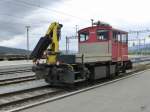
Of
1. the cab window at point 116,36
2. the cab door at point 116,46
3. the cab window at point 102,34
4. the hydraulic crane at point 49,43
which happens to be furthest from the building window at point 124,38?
the hydraulic crane at point 49,43

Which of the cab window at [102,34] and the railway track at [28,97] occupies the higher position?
the cab window at [102,34]

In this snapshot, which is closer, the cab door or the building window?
the cab door

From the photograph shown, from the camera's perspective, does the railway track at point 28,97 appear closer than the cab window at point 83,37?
Yes

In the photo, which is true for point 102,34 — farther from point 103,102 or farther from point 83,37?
point 103,102

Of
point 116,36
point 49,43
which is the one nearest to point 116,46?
point 116,36

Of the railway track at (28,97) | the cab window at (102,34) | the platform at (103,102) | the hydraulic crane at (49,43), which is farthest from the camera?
the cab window at (102,34)

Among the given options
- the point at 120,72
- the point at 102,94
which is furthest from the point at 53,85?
the point at 120,72

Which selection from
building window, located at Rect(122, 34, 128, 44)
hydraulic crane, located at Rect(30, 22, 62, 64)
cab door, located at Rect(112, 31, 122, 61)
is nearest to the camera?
hydraulic crane, located at Rect(30, 22, 62, 64)

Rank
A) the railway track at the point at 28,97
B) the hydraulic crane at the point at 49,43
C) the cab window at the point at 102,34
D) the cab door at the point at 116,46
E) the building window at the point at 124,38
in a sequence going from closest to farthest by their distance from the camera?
the railway track at the point at 28,97
the hydraulic crane at the point at 49,43
the cab window at the point at 102,34
the cab door at the point at 116,46
the building window at the point at 124,38

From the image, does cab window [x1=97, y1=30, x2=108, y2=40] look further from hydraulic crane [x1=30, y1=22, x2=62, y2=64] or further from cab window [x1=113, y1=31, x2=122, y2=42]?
hydraulic crane [x1=30, y1=22, x2=62, y2=64]

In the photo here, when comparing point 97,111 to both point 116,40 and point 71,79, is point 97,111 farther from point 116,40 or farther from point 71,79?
point 116,40

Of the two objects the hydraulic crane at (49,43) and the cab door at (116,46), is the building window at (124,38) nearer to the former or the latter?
the cab door at (116,46)

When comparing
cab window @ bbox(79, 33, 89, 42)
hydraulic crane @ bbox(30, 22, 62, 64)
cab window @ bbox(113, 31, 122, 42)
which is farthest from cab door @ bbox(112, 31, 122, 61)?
hydraulic crane @ bbox(30, 22, 62, 64)

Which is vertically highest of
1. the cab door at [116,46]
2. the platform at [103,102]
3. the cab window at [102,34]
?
the cab window at [102,34]
